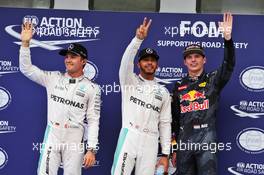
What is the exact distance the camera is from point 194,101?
12.9ft

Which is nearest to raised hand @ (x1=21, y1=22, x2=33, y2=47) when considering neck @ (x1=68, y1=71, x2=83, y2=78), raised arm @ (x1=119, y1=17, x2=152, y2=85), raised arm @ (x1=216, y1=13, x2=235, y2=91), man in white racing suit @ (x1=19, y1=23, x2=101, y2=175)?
man in white racing suit @ (x1=19, y1=23, x2=101, y2=175)

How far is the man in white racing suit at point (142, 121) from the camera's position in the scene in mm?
3795

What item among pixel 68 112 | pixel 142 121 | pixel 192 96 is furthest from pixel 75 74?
pixel 192 96

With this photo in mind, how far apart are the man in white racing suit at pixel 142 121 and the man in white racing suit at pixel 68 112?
0.27 meters

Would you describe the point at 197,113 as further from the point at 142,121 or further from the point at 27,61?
the point at 27,61

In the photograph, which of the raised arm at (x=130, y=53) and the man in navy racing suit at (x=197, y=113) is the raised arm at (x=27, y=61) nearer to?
the raised arm at (x=130, y=53)

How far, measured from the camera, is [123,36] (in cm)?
449

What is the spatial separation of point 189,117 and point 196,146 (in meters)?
0.27

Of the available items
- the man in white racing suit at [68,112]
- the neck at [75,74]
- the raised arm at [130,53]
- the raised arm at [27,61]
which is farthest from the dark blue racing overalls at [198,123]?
the raised arm at [27,61]

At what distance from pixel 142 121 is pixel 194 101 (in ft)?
1.67

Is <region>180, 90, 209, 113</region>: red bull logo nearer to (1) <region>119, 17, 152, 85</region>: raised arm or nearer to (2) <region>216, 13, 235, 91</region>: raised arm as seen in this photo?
(2) <region>216, 13, 235, 91</region>: raised arm

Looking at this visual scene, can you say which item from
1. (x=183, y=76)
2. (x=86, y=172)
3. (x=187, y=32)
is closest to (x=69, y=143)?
(x=86, y=172)

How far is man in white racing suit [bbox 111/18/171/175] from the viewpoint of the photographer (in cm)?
379

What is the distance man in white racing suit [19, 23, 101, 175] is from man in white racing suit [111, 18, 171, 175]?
0.27 metres
